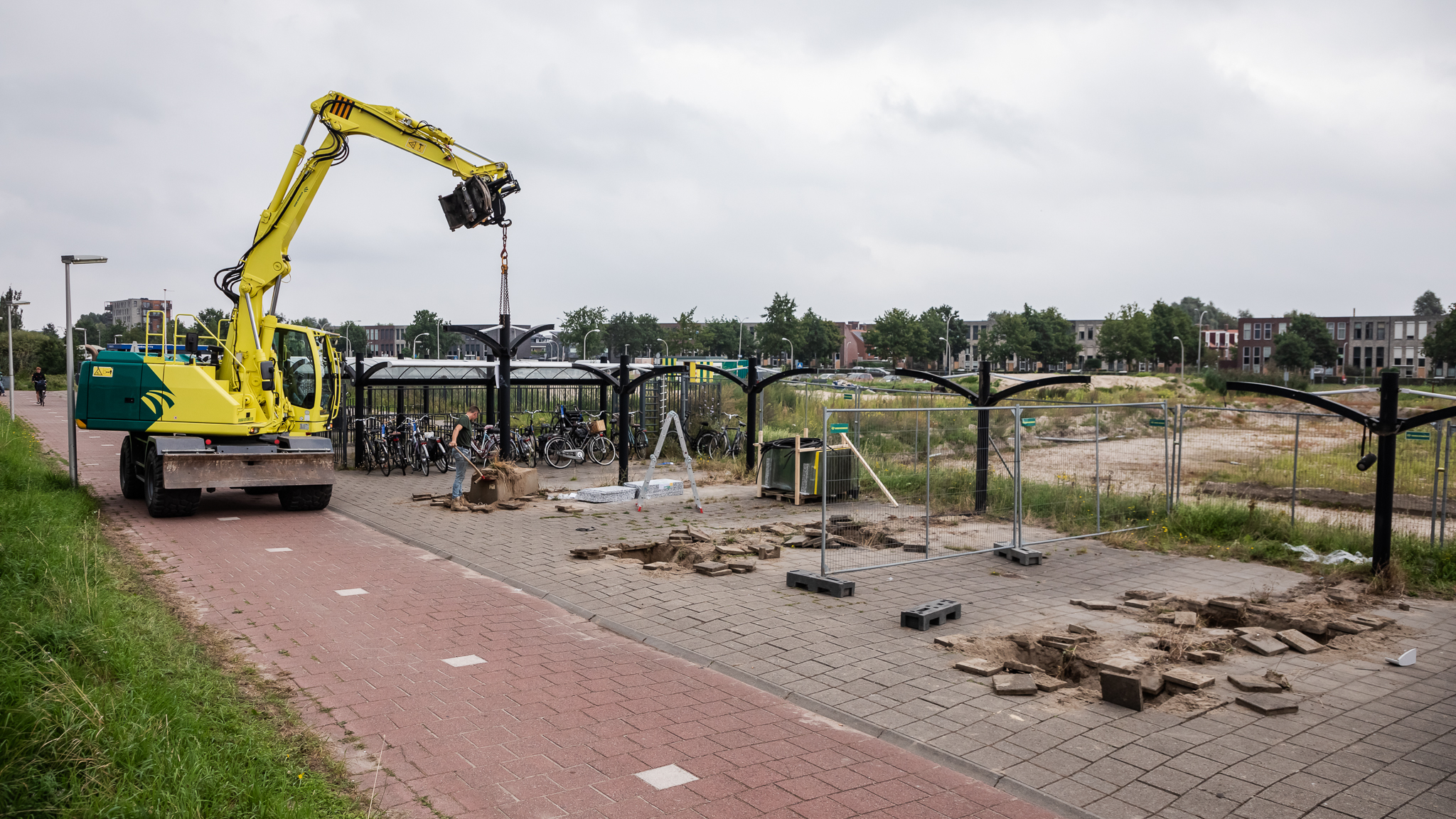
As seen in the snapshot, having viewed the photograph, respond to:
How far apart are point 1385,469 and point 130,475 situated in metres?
16.3

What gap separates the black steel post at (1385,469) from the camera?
8.95 meters

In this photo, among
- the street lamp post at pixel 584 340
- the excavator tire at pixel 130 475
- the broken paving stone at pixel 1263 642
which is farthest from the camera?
the street lamp post at pixel 584 340

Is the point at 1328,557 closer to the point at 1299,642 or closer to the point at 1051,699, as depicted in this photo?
the point at 1299,642

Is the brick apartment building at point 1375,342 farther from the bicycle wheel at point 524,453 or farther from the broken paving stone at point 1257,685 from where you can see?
the broken paving stone at point 1257,685

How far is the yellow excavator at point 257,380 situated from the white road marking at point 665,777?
10241mm

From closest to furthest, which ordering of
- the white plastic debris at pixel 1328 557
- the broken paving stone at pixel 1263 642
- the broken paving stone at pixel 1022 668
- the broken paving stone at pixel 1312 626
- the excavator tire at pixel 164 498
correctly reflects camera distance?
the broken paving stone at pixel 1022 668, the broken paving stone at pixel 1263 642, the broken paving stone at pixel 1312 626, the white plastic debris at pixel 1328 557, the excavator tire at pixel 164 498

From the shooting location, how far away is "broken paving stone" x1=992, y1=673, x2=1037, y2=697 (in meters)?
5.70

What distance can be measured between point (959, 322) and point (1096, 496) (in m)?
96.8

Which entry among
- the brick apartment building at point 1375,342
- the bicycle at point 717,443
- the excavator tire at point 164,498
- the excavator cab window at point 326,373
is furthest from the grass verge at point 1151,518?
the brick apartment building at point 1375,342

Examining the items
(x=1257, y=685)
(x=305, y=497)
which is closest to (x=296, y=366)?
(x=305, y=497)

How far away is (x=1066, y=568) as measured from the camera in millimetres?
9781

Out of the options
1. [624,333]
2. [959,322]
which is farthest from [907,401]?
[959,322]

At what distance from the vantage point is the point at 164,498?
481 inches

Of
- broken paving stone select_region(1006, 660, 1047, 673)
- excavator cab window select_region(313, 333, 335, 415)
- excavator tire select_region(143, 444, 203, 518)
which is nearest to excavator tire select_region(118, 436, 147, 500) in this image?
excavator tire select_region(143, 444, 203, 518)
